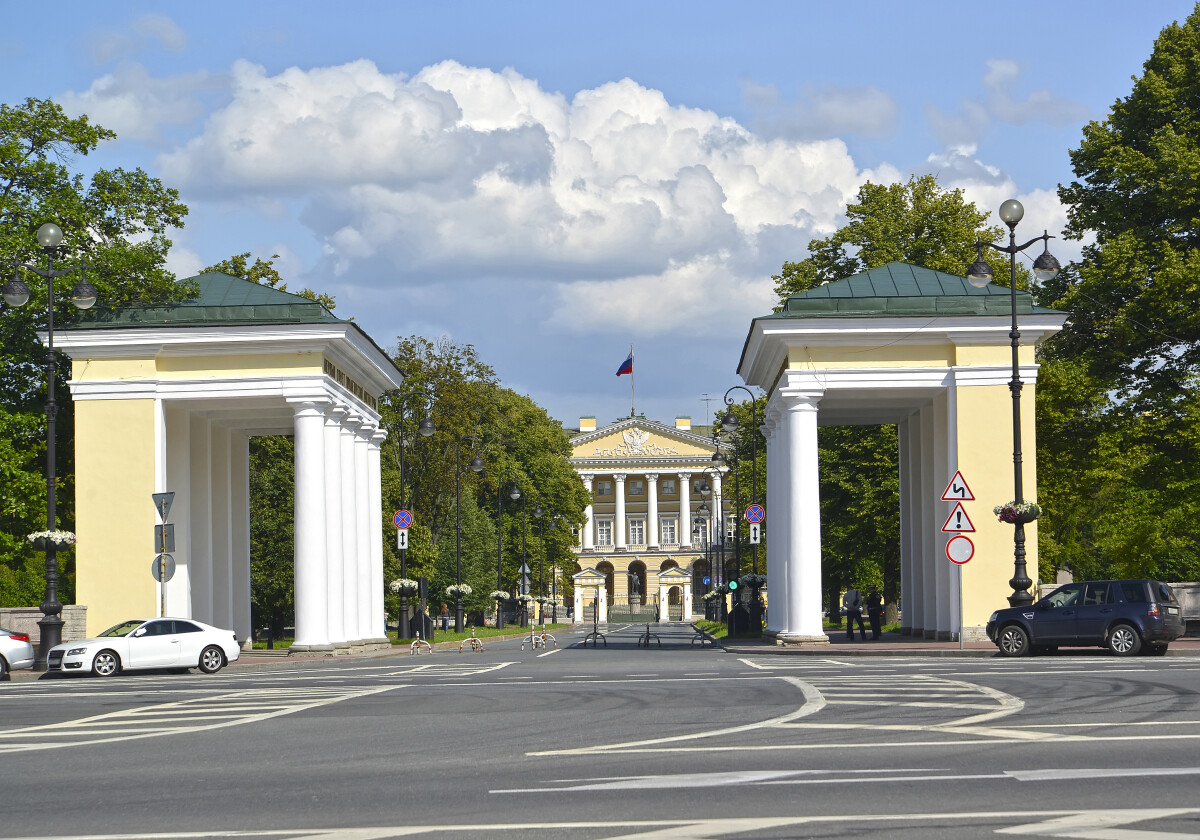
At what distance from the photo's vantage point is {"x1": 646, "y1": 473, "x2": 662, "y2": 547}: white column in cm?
15788

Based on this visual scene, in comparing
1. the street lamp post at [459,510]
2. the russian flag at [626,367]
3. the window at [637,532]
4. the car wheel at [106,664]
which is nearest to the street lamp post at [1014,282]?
the car wheel at [106,664]

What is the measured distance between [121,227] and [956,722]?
113ft

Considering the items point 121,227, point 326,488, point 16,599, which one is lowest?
point 16,599

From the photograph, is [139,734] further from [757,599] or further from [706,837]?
[757,599]

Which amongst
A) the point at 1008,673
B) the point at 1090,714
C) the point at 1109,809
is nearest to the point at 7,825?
the point at 1109,809

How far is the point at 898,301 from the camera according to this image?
36.9 metres

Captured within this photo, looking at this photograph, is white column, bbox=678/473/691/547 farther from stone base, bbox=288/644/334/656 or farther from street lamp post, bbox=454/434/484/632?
stone base, bbox=288/644/334/656

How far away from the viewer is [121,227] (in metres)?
42.8

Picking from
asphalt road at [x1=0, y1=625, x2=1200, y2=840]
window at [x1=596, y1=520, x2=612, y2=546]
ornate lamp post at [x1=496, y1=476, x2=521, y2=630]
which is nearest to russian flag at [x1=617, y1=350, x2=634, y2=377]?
ornate lamp post at [x1=496, y1=476, x2=521, y2=630]

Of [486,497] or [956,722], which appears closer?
[956,722]

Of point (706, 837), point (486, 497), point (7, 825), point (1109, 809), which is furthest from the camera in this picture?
point (486, 497)

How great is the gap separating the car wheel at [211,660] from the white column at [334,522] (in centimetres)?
818

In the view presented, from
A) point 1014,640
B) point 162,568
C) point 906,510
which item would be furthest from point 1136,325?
point 162,568

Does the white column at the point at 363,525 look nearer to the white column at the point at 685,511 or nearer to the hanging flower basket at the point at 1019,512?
the hanging flower basket at the point at 1019,512
